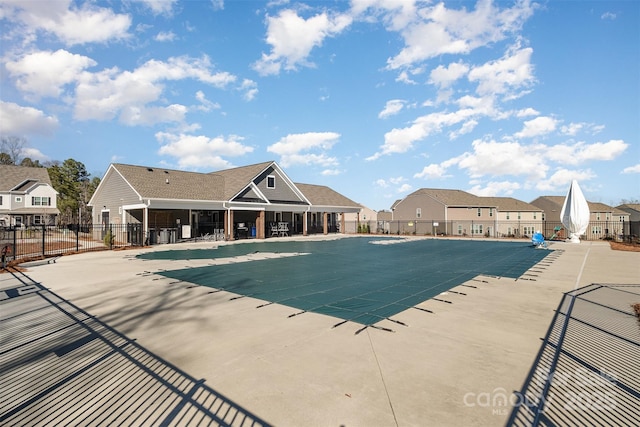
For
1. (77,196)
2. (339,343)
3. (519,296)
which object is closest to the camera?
(339,343)

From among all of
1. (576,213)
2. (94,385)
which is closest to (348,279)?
(94,385)

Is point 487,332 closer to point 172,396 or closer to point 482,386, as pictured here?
point 482,386

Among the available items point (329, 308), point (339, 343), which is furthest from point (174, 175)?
point (339, 343)

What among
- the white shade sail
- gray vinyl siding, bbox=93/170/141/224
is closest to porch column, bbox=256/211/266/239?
gray vinyl siding, bbox=93/170/141/224

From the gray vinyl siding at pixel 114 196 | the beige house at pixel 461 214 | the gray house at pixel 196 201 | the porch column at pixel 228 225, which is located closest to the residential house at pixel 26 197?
the gray vinyl siding at pixel 114 196

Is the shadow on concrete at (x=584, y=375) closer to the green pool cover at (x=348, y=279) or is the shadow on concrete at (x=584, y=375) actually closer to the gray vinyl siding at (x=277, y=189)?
the green pool cover at (x=348, y=279)

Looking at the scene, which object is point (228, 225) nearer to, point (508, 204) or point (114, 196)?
point (114, 196)

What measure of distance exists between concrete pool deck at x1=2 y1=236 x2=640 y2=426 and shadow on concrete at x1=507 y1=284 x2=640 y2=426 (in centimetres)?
19

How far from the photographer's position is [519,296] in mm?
8031

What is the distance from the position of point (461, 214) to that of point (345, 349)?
45932 millimetres

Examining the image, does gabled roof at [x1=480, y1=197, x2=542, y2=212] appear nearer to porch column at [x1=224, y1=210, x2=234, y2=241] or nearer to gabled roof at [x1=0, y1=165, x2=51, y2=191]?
porch column at [x1=224, y1=210, x2=234, y2=241]

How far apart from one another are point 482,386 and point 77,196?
5801 cm

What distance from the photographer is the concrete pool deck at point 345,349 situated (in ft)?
10.9

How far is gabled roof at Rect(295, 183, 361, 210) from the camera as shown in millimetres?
35094
